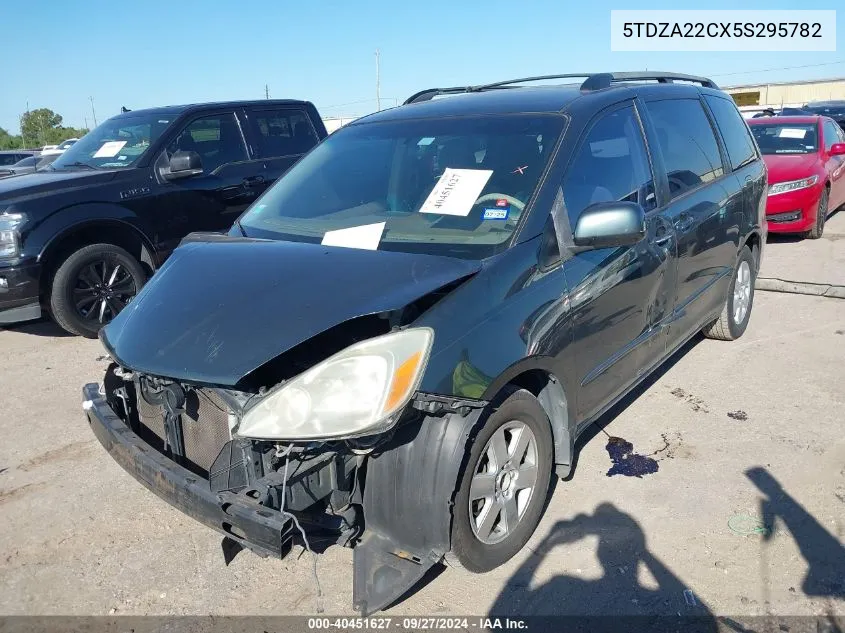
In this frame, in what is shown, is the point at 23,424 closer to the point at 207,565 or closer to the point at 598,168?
the point at 207,565

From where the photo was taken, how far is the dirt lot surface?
8.65ft

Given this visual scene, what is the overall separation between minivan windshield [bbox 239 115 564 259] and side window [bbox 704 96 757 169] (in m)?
2.18

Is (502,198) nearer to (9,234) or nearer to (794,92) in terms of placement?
(9,234)

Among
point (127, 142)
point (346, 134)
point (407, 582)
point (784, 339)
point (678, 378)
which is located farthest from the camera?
point (127, 142)

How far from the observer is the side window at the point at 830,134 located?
9.73m

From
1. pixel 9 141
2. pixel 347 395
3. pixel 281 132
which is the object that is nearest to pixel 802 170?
pixel 281 132

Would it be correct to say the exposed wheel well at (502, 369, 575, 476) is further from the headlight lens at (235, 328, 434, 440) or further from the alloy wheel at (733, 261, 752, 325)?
the alloy wheel at (733, 261, 752, 325)

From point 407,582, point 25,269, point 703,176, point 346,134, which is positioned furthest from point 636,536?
point 25,269

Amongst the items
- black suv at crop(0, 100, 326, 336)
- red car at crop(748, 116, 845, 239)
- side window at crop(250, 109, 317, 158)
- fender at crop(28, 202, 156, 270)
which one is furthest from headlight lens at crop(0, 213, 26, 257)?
red car at crop(748, 116, 845, 239)

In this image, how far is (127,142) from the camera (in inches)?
260

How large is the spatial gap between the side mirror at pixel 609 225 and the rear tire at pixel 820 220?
7390 millimetres

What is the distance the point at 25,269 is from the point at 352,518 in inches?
172

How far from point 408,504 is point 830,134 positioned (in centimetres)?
1036

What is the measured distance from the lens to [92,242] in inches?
238
